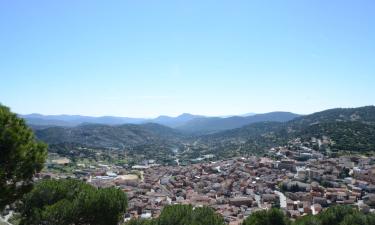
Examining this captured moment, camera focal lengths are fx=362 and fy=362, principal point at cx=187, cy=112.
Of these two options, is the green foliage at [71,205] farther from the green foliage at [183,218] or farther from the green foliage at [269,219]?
the green foliage at [269,219]

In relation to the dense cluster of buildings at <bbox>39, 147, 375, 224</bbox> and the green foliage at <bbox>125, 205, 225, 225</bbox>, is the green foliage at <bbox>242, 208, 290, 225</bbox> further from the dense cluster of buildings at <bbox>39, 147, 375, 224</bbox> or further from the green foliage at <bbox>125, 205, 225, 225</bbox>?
the dense cluster of buildings at <bbox>39, 147, 375, 224</bbox>

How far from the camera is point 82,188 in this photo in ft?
70.9

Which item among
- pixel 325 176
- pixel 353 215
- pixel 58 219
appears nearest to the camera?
pixel 58 219

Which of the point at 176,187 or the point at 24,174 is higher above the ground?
the point at 24,174

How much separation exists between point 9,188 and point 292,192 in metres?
56.2

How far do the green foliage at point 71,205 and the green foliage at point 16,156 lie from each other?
5.45 meters

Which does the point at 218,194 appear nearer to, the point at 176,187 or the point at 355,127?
the point at 176,187

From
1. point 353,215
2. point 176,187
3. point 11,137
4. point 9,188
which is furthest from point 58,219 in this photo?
point 176,187

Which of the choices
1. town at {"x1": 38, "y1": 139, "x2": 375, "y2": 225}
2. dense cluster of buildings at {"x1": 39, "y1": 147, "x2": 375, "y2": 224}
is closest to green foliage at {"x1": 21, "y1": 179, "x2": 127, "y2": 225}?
town at {"x1": 38, "y1": 139, "x2": 375, "y2": 225}

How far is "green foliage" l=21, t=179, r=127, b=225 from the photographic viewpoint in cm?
1883

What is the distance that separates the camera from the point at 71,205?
19109 mm

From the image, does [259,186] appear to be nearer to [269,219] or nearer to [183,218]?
[269,219]

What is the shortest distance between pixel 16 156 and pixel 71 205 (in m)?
7.59

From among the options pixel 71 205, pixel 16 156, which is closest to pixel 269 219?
pixel 71 205
